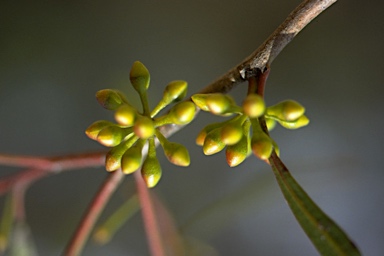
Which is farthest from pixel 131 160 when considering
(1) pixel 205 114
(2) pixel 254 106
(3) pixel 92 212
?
(1) pixel 205 114

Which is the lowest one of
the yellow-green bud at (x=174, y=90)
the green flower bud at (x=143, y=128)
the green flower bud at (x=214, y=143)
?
the green flower bud at (x=214, y=143)

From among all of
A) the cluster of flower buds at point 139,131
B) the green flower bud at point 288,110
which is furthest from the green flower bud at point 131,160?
the green flower bud at point 288,110

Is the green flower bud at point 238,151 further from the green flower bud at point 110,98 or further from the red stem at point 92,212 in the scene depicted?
the red stem at point 92,212

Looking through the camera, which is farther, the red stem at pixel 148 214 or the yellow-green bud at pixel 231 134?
the red stem at pixel 148 214

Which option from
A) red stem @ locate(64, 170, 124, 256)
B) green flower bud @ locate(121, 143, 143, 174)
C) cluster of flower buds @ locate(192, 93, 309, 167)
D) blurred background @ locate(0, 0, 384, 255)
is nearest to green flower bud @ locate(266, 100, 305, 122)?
cluster of flower buds @ locate(192, 93, 309, 167)

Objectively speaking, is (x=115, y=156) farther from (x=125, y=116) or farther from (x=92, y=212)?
(x=92, y=212)

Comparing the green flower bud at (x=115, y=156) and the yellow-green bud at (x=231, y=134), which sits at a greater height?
the green flower bud at (x=115, y=156)

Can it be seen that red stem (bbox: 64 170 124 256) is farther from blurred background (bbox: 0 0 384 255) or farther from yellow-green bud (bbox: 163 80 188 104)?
blurred background (bbox: 0 0 384 255)
